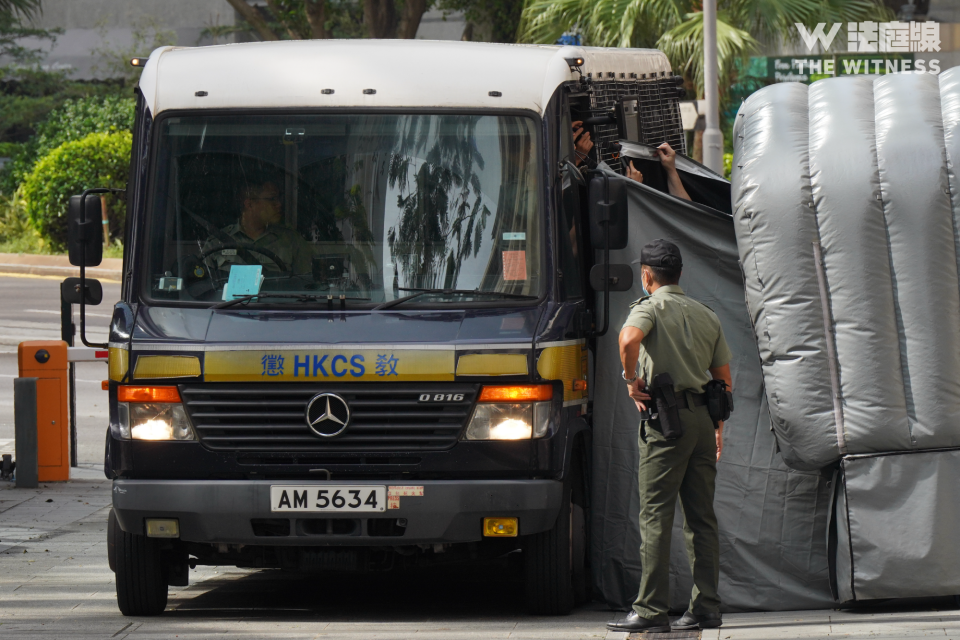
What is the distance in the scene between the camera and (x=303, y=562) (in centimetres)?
612

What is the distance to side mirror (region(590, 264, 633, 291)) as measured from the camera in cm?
621

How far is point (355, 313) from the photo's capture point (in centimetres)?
600

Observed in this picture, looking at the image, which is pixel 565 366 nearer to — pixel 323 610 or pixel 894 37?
pixel 323 610

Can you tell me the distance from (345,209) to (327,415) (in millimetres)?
971

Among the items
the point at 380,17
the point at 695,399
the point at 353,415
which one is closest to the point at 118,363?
the point at 353,415

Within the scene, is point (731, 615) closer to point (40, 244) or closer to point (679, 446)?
point (679, 446)

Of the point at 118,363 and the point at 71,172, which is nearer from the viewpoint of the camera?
the point at 118,363

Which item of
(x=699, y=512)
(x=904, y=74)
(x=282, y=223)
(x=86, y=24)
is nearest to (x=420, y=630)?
(x=699, y=512)

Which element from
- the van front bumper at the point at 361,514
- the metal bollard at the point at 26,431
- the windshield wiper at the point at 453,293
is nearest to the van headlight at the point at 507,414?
the van front bumper at the point at 361,514

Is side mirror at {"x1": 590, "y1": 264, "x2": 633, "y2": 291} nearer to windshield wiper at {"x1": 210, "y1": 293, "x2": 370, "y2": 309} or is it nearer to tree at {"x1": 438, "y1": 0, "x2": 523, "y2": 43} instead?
windshield wiper at {"x1": 210, "y1": 293, "x2": 370, "y2": 309}

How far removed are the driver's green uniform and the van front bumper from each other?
981 mm

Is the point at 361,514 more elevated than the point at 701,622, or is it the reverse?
the point at 361,514

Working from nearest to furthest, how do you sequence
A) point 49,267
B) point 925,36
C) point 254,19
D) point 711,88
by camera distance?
point 711,88 < point 254,19 < point 925,36 < point 49,267
